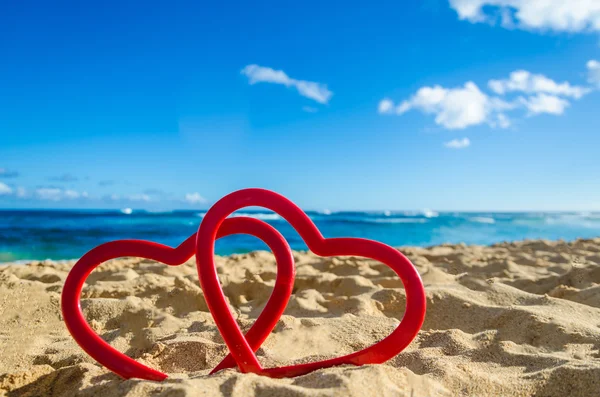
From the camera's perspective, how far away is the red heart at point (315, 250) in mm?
2324

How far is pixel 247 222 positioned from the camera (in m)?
2.57

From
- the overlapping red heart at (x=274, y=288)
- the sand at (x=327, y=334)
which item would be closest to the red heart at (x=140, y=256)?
the overlapping red heart at (x=274, y=288)

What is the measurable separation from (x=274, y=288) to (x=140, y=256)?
2.45 feet

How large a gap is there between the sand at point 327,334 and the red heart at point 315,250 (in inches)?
4.7

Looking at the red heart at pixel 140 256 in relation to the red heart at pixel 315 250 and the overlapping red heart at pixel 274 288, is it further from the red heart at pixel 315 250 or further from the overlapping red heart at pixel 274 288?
the red heart at pixel 315 250

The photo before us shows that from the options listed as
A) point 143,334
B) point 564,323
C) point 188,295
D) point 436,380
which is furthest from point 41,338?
point 564,323

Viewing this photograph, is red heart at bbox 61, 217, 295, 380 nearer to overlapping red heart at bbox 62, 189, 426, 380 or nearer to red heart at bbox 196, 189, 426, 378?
overlapping red heart at bbox 62, 189, 426, 380

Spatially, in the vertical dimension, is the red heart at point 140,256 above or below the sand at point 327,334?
above

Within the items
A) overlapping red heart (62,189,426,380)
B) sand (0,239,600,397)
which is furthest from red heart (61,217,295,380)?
sand (0,239,600,397)

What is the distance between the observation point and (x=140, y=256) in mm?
2467

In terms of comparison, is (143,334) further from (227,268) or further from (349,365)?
(227,268)

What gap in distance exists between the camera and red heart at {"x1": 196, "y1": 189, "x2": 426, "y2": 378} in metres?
2.32

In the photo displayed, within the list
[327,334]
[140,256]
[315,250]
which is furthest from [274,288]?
[327,334]

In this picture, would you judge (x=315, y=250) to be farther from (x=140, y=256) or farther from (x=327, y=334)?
(x=327, y=334)
